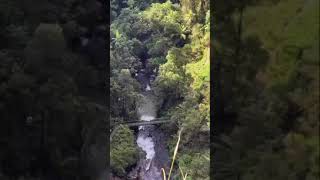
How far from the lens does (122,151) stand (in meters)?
1.66

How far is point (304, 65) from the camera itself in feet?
4.62

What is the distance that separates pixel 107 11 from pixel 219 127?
0.53 meters

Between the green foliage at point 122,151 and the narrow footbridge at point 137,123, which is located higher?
the narrow footbridge at point 137,123

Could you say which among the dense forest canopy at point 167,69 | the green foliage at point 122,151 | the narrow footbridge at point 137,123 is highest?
the dense forest canopy at point 167,69

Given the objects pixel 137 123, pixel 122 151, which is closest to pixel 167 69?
pixel 137 123

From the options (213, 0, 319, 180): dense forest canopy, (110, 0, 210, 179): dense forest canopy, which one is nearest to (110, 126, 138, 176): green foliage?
(110, 0, 210, 179): dense forest canopy

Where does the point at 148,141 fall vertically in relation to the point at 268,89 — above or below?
below

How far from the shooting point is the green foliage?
166 cm

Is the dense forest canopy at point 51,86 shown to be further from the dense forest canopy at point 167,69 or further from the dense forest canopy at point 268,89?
the dense forest canopy at point 268,89

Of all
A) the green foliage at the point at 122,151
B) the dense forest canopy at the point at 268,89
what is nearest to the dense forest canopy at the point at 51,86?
the green foliage at the point at 122,151

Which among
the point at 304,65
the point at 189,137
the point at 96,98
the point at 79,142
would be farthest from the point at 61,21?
the point at 304,65

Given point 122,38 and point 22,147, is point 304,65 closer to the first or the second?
point 122,38

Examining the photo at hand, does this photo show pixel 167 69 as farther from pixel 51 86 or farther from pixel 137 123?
pixel 51 86

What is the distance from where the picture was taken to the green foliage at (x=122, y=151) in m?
1.66
